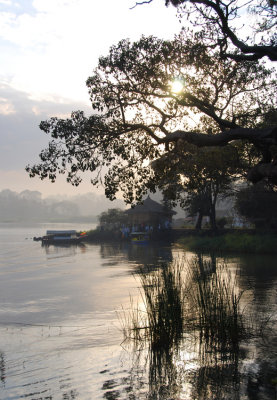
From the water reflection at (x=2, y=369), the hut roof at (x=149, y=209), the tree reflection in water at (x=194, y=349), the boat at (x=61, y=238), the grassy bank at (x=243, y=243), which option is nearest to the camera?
the tree reflection in water at (x=194, y=349)

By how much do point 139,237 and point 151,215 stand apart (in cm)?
487

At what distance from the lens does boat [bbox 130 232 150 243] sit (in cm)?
5234

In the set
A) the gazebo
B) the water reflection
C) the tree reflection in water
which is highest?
the gazebo

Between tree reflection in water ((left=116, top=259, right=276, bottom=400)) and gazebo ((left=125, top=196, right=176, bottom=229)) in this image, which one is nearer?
tree reflection in water ((left=116, top=259, right=276, bottom=400))

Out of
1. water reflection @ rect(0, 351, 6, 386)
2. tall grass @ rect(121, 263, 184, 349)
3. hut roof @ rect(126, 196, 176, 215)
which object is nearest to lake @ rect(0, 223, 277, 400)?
water reflection @ rect(0, 351, 6, 386)

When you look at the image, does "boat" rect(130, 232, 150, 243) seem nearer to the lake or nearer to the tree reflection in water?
the lake

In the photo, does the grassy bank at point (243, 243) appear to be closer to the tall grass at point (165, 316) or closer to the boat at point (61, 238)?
the tall grass at point (165, 316)

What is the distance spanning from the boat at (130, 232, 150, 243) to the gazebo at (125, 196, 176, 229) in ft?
7.17

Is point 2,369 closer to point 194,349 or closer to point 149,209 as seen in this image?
point 194,349

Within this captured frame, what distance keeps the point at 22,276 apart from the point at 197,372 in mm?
20636

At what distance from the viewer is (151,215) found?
57.3 metres

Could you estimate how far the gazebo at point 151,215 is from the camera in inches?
2226

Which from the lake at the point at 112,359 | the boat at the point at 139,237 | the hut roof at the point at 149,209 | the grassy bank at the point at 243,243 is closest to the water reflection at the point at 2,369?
the lake at the point at 112,359

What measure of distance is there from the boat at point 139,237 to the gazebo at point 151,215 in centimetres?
219
